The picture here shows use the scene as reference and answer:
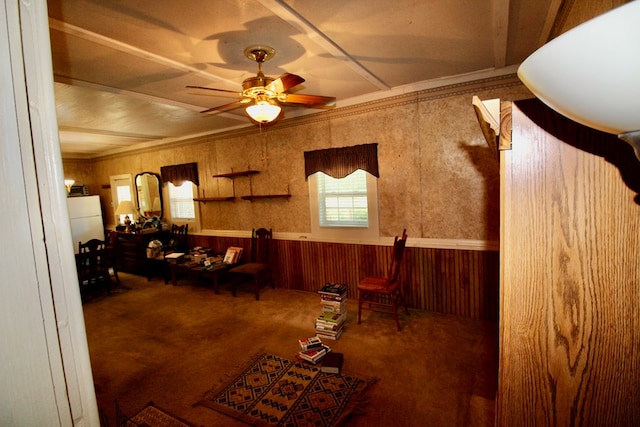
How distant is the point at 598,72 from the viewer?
42 centimetres

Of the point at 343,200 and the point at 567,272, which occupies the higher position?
the point at 343,200

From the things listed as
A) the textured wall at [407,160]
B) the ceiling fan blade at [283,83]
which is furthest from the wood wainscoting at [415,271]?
the ceiling fan blade at [283,83]

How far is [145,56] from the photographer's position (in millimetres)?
2307

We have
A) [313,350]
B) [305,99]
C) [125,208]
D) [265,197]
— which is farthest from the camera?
[125,208]

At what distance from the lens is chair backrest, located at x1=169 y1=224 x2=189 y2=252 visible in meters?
5.70

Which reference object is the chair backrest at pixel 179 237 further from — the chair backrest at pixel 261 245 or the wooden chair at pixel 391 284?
the wooden chair at pixel 391 284

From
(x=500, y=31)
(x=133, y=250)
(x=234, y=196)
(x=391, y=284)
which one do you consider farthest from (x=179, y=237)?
(x=500, y=31)

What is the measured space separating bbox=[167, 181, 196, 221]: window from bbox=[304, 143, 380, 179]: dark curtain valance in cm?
285

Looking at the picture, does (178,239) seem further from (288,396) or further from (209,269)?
(288,396)

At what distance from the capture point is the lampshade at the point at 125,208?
19.8 feet

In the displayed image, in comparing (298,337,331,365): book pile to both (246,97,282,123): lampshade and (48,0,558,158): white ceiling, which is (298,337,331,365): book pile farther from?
(48,0,558,158): white ceiling

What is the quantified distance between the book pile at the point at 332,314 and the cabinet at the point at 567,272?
2.23 meters

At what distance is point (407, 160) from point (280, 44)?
Result: 6.54 feet

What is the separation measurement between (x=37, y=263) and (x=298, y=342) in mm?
2906
